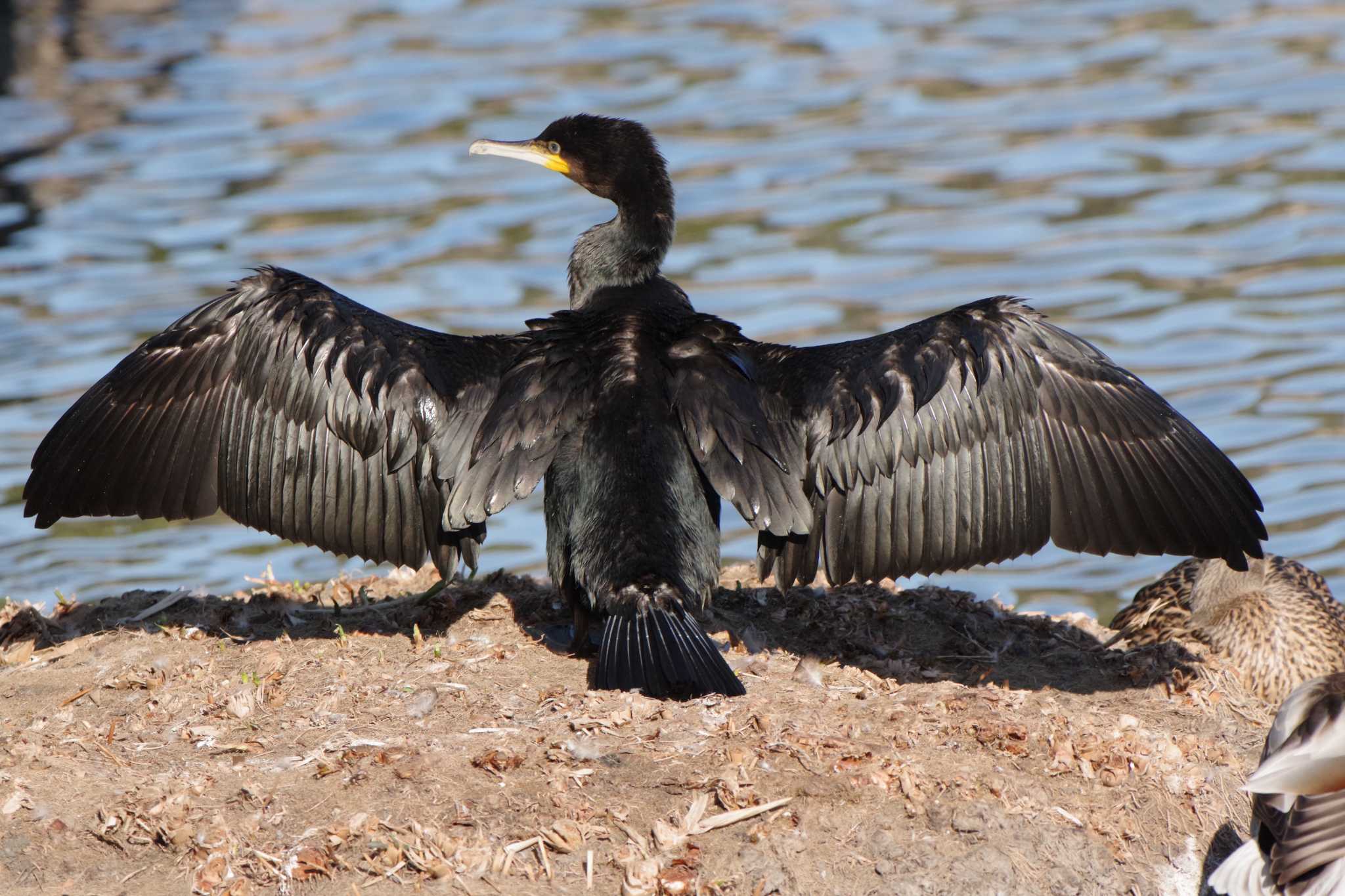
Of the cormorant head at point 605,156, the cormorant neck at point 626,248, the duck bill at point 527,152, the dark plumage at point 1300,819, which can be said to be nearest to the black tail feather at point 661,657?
the dark plumage at point 1300,819

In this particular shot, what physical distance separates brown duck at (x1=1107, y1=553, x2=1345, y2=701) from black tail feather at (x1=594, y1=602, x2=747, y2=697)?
2.35 metres

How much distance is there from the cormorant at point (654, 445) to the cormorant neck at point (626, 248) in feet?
2.17

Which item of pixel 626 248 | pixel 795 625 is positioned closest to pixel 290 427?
pixel 626 248

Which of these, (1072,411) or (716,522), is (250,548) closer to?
(716,522)

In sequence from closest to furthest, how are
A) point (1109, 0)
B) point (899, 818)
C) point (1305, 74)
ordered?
point (899, 818)
point (1305, 74)
point (1109, 0)

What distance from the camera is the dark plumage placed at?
4633 millimetres

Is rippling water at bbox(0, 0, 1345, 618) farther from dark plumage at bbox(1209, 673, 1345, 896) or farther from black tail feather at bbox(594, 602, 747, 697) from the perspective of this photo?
dark plumage at bbox(1209, 673, 1345, 896)

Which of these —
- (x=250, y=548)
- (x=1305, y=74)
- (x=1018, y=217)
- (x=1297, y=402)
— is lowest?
(x=250, y=548)

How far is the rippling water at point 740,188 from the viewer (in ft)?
34.2

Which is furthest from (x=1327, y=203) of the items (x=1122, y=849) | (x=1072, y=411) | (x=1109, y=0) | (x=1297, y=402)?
(x=1122, y=849)

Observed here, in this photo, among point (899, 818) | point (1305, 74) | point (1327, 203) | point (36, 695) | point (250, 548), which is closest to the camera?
point (899, 818)

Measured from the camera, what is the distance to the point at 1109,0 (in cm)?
1905

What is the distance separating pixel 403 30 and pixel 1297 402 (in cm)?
1210

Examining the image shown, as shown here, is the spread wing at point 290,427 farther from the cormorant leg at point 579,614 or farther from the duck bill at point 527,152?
the duck bill at point 527,152
